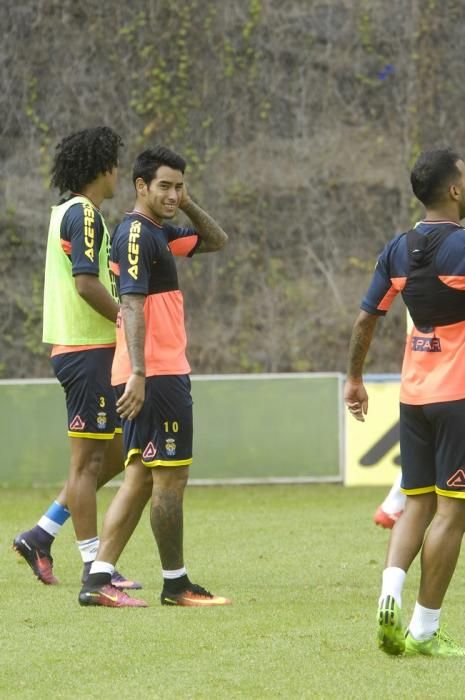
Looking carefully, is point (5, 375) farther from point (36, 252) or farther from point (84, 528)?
point (84, 528)

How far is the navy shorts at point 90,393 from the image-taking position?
7094mm

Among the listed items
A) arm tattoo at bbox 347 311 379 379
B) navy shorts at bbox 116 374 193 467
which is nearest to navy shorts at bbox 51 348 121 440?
navy shorts at bbox 116 374 193 467

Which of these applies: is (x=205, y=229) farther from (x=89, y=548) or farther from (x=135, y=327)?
(x=89, y=548)

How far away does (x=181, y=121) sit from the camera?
15.6 meters

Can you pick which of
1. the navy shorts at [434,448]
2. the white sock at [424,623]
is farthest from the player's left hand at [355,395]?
the white sock at [424,623]

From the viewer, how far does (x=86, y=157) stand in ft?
23.8

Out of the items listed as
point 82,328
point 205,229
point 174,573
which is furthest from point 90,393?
point 174,573

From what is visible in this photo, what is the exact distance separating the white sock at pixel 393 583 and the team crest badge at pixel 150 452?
1.50 m

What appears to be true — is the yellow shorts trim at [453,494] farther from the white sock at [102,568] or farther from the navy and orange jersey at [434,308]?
the white sock at [102,568]

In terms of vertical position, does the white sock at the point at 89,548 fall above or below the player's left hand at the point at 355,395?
below

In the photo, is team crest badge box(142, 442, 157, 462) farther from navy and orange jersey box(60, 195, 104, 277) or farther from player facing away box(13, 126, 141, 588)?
navy and orange jersey box(60, 195, 104, 277)

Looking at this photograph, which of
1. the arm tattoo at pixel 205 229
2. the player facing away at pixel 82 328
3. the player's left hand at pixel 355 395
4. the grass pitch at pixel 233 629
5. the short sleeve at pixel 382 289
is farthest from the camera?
the player facing away at pixel 82 328

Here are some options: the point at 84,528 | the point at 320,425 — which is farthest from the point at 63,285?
the point at 320,425

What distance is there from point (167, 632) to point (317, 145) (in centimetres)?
→ 1072
